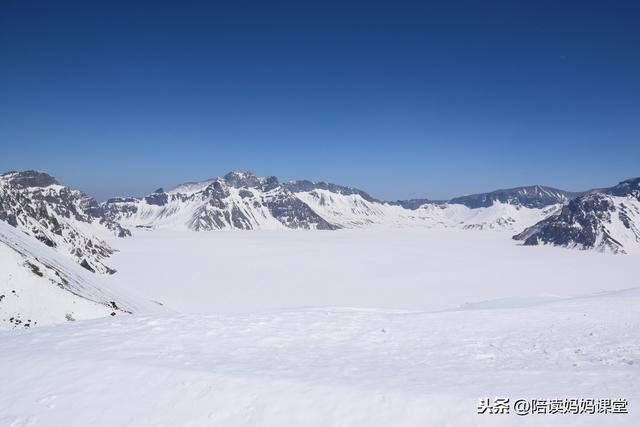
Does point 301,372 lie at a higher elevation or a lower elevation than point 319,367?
higher

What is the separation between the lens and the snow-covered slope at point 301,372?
805 cm

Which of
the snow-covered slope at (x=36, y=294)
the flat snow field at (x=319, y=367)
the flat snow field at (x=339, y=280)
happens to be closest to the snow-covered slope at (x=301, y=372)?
the flat snow field at (x=319, y=367)

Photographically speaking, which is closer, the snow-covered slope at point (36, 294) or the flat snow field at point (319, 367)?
the flat snow field at point (319, 367)

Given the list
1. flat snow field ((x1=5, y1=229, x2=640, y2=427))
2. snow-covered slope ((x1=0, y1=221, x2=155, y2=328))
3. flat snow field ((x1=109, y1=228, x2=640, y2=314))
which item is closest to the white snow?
flat snow field ((x1=5, y1=229, x2=640, y2=427))

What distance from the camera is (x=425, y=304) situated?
244 ft

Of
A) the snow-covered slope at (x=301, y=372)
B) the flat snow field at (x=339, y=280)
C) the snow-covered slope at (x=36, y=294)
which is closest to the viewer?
the snow-covered slope at (x=301, y=372)

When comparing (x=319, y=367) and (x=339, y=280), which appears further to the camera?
(x=339, y=280)

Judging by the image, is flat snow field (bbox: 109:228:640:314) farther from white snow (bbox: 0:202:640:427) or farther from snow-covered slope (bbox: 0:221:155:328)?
white snow (bbox: 0:202:640:427)

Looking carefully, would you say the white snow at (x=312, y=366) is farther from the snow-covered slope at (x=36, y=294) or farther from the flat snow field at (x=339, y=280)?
the flat snow field at (x=339, y=280)

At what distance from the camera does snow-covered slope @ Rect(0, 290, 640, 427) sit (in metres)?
8.05

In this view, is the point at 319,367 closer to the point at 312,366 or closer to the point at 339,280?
the point at 312,366

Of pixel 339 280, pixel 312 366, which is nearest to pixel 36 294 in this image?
pixel 312 366

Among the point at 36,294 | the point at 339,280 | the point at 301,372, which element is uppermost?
the point at 301,372

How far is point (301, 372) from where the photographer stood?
1034cm
